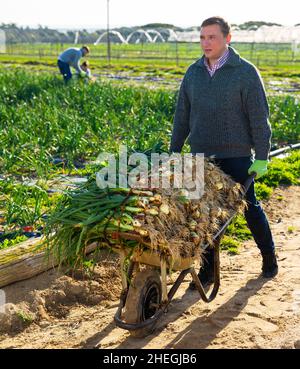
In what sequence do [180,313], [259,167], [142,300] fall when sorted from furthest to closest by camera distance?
1. [259,167]
2. [180,313]
3. [142,300]

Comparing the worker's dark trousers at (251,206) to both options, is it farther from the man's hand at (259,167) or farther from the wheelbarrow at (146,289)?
the wheelbarrow at (146,289)

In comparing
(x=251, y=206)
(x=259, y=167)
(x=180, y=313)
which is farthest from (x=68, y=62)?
(x=180, y=313)

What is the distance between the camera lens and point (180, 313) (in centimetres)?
411

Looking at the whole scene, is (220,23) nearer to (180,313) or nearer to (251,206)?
(251,206)

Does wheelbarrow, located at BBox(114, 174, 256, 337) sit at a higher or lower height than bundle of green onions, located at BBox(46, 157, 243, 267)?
lower

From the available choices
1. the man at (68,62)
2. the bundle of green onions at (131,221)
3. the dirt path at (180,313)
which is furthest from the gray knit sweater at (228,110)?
the man at (68,62)


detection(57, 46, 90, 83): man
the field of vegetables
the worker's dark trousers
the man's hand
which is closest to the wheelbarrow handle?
the man's hand

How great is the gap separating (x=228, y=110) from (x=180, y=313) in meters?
1.38

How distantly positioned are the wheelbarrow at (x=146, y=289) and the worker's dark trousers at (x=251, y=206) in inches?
23.3

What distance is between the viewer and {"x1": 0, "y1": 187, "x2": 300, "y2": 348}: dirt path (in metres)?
3.72

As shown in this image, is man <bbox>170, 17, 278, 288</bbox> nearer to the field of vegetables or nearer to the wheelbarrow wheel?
the field of vegetables

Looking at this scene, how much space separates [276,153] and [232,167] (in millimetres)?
4357
